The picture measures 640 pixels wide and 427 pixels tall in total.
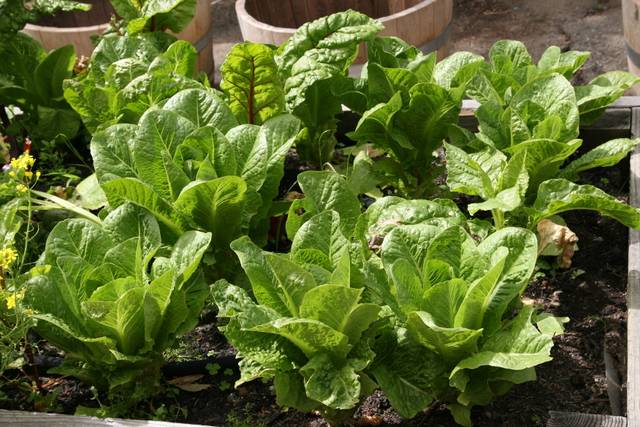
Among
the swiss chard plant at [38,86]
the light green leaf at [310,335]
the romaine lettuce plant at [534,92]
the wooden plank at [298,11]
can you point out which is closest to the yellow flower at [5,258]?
the light green leaf at [310,335]

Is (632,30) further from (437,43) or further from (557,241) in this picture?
(557,241)

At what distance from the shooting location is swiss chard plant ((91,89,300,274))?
2129 millimetres

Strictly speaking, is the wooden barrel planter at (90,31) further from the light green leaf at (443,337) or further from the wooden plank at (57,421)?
the light green leaf at (443,337)

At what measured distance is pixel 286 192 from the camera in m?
2.74

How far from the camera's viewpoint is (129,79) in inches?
105

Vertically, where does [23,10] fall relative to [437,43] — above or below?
above

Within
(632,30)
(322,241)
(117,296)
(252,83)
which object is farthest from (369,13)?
(117,296)

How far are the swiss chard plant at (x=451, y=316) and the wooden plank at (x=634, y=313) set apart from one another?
0.64 feet

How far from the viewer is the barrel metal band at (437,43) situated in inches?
134

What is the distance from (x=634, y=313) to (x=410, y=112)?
815 millimetres

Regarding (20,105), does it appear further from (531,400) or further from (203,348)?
(531,400)

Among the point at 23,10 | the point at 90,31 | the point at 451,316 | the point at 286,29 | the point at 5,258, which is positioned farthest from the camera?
the point at 90,31

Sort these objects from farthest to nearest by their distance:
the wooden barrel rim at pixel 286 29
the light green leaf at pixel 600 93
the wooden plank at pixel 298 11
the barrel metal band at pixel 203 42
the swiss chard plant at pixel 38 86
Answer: the barrel metal band at pixel 203 42 < the wooden plank at pixel 298 11 < the wooden barrel rim at pixel 286 29 < the swiss chard plant at pixel 38 86 < the light green leaf at pixel 600 93

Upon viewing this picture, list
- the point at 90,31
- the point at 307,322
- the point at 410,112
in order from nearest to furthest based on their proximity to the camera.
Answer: the point at 307,322 < the point at 410,112 < the point at 90,31
